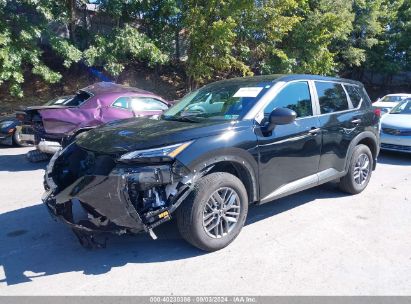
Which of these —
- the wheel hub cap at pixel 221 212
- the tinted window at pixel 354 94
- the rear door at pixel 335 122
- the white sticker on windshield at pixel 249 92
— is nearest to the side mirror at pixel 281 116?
the white sticker on windshield at pixel 249 92

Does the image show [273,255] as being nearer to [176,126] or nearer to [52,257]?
[176,126]

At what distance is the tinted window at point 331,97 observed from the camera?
484 centimetres

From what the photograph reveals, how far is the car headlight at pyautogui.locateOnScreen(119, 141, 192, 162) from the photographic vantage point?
3.24 meters

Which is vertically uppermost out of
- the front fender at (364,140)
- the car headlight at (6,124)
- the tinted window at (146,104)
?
the tinted window at (146,104)

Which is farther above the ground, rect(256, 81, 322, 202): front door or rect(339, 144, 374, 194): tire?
rect(256, 81, 322, 202): front door

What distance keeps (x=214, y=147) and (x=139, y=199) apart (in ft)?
2.79

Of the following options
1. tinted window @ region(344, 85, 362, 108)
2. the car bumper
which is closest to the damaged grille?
tinted window @ region(344, 85, 362, 108)

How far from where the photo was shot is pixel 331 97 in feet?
16.6

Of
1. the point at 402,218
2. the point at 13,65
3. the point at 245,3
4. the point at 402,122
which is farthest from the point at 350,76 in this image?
the point at 402,218

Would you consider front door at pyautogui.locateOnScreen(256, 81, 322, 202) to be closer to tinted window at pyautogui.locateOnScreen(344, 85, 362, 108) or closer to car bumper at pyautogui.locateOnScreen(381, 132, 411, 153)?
tinted window at pyautogui.locateOnScreen(344, 85, 362, 108)

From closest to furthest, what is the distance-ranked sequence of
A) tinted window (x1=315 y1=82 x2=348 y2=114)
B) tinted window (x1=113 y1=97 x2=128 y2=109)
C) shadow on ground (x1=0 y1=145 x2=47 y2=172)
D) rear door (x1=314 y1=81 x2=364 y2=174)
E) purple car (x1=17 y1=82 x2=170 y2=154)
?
rear door (x1=314 y1=81 x2=364 y2=174) → tinted window (x1=315 y1=82 x2=348 y2=114) → purple car (x1=17 y1=82 x2=170 y2=154) → shadow on ground (x1=0 y1=145 x2=47 y2=172) → tinted window (x1=113 y1=97 x2=128 y2=109)

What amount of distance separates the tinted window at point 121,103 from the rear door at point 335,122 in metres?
4.45

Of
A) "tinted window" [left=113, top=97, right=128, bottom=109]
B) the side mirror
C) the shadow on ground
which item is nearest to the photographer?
the side mirror

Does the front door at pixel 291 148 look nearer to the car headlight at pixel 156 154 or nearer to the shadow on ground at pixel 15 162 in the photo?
the car headlight at pixel 156 154
